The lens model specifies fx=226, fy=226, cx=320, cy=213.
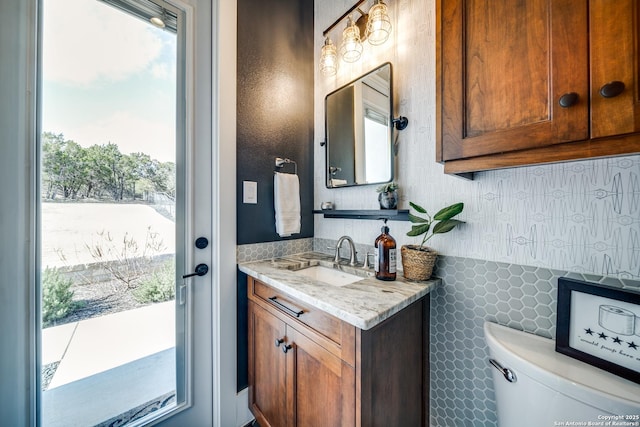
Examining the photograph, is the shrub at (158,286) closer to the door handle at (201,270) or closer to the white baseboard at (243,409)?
the door handle at (201,270)

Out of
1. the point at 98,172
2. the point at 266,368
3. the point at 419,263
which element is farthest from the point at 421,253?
the point at 98,172

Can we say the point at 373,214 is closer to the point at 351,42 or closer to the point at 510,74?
the point at 510,74

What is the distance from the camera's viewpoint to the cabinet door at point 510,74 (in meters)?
0.52

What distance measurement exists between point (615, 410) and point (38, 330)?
1736 mm

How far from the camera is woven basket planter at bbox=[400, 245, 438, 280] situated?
95 cm

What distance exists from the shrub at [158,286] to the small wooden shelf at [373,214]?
0.89m

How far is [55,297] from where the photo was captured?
2.84 feet

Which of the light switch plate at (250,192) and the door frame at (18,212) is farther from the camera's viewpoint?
the light switch plate at (250,192)

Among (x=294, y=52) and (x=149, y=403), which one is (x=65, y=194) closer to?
(x=149, y=403)

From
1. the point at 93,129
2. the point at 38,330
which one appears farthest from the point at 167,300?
the point at 93,129

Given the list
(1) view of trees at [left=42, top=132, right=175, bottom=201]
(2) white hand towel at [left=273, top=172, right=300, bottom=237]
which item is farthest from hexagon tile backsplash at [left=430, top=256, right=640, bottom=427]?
(1) view of trees at [left=42, top=132, right=175, bottom=201]

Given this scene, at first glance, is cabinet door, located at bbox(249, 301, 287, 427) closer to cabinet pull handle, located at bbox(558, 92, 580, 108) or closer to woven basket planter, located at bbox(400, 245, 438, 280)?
woven basket planter, located at bbox(400, 245, 438, 280)

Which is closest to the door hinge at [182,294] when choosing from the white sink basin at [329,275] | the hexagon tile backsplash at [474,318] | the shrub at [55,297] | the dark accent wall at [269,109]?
the dark accent wall at [269,109]

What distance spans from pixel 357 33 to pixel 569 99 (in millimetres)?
1127
